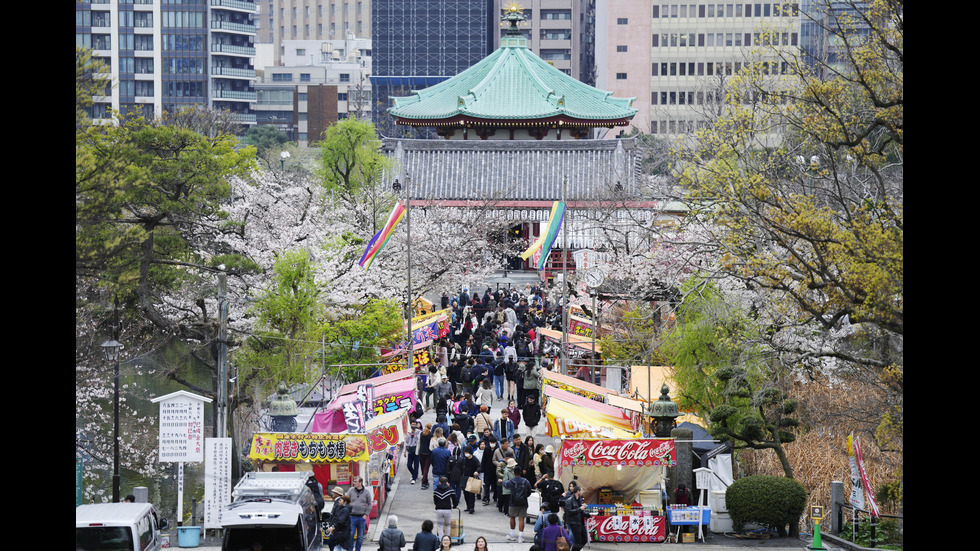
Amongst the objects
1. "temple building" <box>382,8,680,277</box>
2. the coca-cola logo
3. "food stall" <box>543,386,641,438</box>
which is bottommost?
the coca-cola logo

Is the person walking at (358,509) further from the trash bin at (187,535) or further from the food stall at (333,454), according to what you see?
the trash bin at (187,535)

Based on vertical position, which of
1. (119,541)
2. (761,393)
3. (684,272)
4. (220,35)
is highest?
(220,35)

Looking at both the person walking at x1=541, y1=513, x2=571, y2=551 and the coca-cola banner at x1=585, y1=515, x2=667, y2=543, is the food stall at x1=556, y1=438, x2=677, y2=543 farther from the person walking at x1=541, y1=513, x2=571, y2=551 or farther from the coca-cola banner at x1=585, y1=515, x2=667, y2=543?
the person walking at x1=541, y1=513, x2=571, y2=551

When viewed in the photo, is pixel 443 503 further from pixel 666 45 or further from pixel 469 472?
pixel 666 45

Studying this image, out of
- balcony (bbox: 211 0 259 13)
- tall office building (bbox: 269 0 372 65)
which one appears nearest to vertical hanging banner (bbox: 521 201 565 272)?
balcony (bbox: 211 0 259 13)

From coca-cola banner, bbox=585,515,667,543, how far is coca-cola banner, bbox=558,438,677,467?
0.90m

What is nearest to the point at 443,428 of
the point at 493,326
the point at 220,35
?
the point at 493,326

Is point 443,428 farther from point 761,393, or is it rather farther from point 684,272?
point 684,272

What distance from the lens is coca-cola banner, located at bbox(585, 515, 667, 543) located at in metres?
18.7

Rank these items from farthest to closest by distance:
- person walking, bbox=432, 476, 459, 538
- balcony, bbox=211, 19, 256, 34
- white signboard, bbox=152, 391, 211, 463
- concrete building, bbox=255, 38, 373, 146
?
1. concrete building, bbox=255, 38, 373, 146
2. balcony, bbox=211, 19, 256, 34
3. white signboard, bbox=152, 391, 211, 463
4. person walking, bbox=432, 476, 459, 538

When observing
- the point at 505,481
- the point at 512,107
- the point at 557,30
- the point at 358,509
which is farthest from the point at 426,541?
the point at 557,30

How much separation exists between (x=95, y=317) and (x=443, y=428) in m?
9.02

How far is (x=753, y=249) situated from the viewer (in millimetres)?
18047

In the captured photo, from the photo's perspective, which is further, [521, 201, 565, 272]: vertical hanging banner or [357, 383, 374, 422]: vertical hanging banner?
[521, 201, 565, 272]: vertical hanging banner
